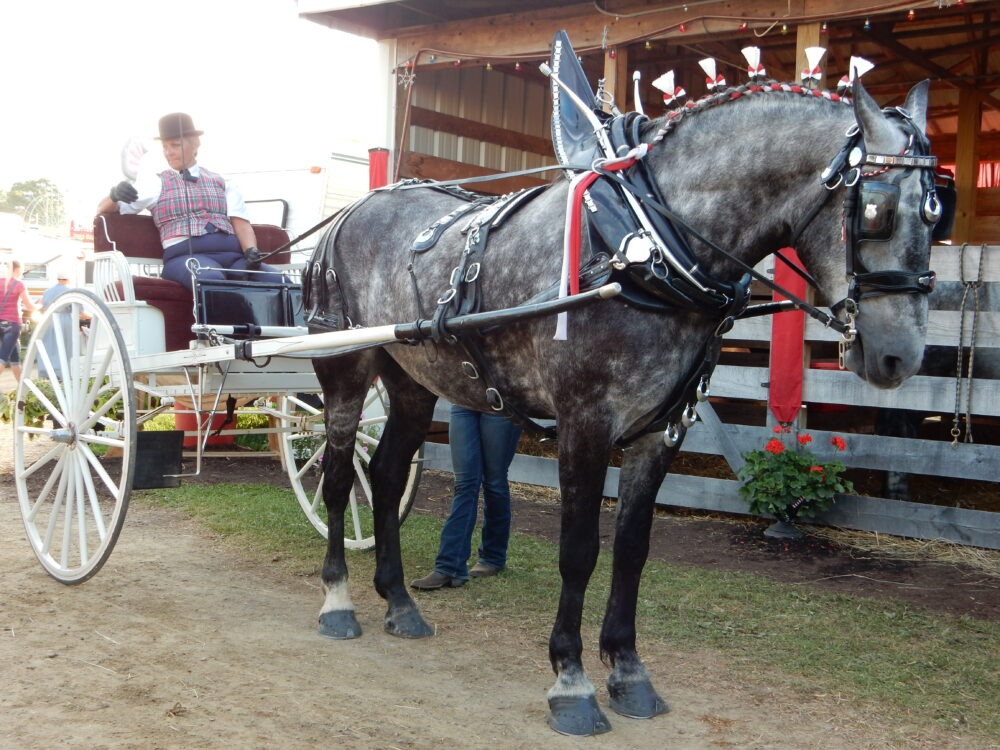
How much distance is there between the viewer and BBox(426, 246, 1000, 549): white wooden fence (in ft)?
18.8

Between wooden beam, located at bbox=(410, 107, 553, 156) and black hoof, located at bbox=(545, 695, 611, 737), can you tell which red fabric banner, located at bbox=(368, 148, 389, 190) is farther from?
black hoof, located at bbox=(545, 695, 611, 737)

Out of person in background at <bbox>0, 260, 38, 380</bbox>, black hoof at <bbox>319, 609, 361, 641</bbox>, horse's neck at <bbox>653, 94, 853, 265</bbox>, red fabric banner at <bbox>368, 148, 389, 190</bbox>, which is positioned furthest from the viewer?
person in background at <bbox>0, 260, 38, 380</bbox>

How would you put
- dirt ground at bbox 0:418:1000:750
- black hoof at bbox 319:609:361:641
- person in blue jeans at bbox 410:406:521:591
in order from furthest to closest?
1. person in blue jeans at bbox 410:406:521:591
2. black hoof at bbox 319:609:361:641
3. dirt ground at bbox 0:418:1000:750

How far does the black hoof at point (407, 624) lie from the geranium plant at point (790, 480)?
8.91ft

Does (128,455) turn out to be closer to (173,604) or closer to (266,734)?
(173,604)

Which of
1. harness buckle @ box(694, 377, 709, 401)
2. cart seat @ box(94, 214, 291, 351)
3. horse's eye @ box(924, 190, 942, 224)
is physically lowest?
harness buckle @ box(694, 377, 709, 401)

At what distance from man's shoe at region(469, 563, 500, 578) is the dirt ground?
395 millimetres

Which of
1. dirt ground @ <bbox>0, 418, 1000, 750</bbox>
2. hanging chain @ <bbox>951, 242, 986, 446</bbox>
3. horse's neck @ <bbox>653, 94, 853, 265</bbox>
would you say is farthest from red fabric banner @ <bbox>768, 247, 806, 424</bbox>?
horse's neck @ <bbox>653, 94, 853, 265</bbox>

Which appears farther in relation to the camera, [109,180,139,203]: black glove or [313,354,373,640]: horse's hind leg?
[109,180,139,203]: black glove

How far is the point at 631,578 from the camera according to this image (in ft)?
11.7

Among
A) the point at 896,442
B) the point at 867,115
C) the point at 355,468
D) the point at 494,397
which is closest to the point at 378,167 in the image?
the point at 355,468

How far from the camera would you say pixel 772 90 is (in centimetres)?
312

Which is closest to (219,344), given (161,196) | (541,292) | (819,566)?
(161,196)

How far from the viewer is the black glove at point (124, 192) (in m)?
5.25
